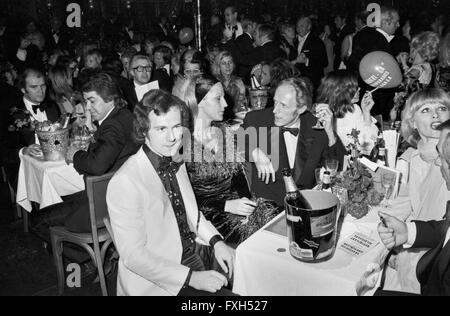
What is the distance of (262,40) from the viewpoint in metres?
Answer: 6.11

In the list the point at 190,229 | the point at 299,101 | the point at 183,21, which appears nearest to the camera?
the point at 190,229

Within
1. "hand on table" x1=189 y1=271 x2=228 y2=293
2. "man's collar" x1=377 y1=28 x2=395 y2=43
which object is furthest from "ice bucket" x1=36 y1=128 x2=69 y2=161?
"man's collar" x1=377 y1=28 x2=395 y2=43

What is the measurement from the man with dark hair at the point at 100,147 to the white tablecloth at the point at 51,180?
12 cm

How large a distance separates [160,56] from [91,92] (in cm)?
308

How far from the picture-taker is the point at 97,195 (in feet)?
8.13

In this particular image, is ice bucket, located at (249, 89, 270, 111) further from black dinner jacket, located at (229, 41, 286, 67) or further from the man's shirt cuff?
the man's shirt cuff

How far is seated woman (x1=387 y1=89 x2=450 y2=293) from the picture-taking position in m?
2.26

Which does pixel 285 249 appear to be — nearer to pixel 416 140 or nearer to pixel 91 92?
pixel 416 140

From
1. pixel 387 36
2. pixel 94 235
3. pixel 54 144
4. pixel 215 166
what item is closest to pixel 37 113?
pixel 54 144

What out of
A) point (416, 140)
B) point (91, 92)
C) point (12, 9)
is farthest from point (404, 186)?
point (12, 9)

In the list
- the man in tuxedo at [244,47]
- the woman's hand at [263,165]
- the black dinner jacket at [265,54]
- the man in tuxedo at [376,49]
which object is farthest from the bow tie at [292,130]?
the man in tuxedo at [244,47]

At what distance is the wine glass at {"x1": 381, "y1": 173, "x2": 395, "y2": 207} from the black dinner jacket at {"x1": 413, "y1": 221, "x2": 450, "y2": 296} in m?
0.30

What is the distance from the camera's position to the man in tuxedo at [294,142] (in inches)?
108
